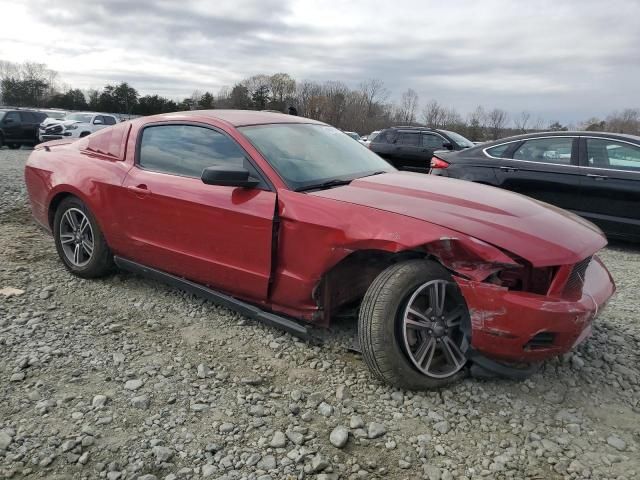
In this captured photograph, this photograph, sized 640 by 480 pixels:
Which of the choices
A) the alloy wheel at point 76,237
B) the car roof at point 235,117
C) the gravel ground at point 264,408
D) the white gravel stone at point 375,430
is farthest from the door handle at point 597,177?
the alloy wheel at point 76,237

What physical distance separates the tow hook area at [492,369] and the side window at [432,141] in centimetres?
1032

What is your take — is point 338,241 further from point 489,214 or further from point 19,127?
point 19,127

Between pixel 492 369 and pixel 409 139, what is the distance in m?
10.7

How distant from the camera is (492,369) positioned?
262cm

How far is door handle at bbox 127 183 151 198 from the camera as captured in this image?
12.0ft

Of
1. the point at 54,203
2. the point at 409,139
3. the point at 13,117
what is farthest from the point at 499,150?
the point at 13,117

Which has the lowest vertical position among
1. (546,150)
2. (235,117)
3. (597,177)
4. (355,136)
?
(355,136)

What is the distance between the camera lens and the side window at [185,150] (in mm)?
3420

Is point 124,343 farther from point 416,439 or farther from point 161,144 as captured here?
point 416,439

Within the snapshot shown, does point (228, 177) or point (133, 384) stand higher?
point (228, 177)

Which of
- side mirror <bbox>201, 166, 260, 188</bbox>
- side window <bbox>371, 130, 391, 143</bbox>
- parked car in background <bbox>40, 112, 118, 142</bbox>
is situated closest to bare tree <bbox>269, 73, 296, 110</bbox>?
parked car in background <bbox>40, 112, 118, 142</bbox>

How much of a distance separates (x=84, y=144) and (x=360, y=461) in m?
3.64

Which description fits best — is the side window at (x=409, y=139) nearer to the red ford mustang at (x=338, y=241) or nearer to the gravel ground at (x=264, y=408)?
the red ford mustang at (x=338, y=241)

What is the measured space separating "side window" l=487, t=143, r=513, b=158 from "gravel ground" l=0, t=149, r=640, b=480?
345cm
